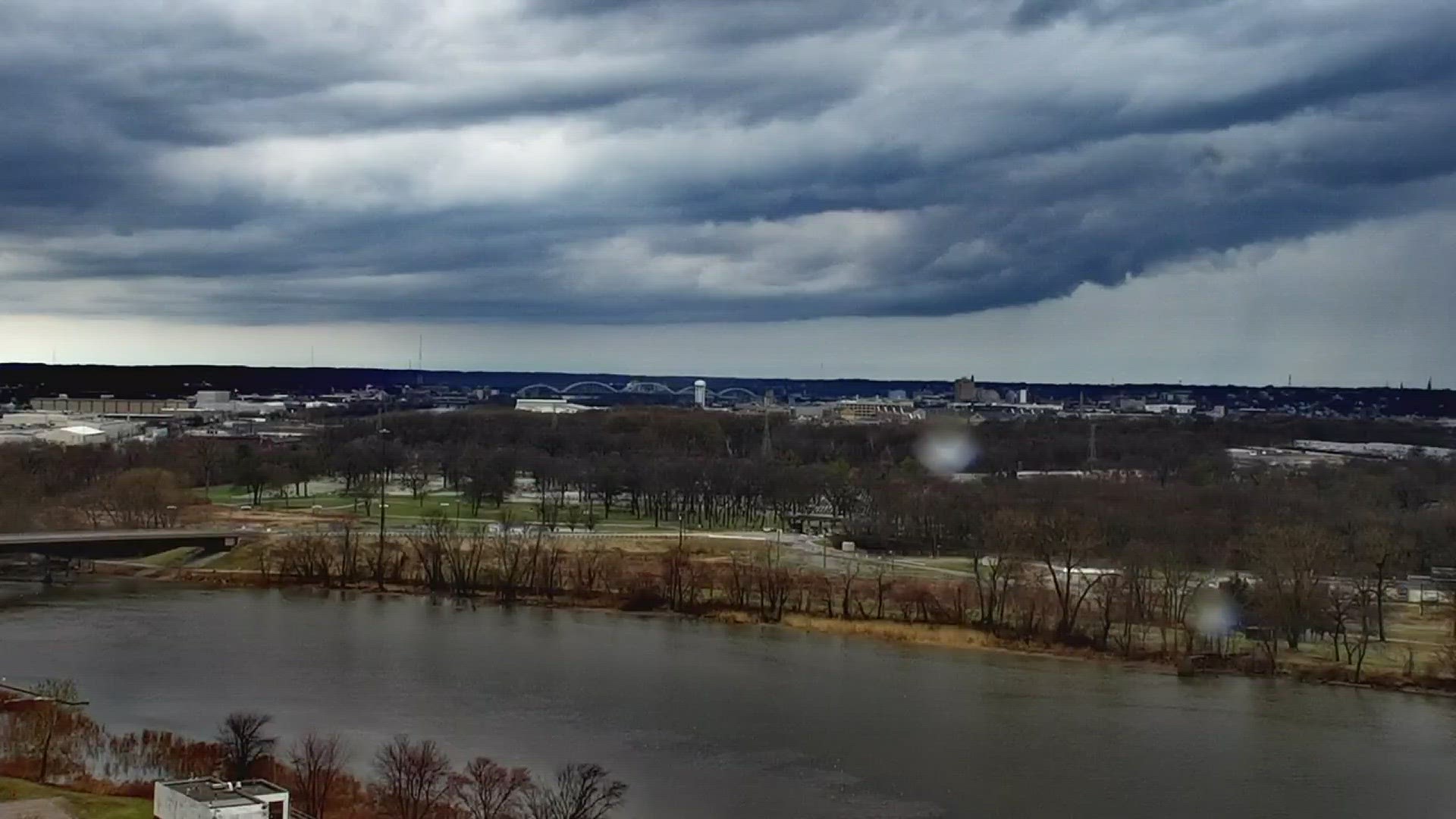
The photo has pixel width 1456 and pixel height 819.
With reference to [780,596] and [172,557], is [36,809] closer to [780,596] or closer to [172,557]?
[780,596]

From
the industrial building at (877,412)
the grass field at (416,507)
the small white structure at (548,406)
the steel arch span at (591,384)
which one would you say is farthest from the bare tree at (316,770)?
the steel arch span at (591,384)

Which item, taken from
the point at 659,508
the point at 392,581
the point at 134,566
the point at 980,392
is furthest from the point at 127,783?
the point at 980,392

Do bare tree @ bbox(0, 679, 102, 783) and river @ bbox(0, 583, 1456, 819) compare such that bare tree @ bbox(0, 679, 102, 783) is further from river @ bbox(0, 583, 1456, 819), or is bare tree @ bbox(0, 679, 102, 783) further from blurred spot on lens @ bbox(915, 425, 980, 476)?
blurred spot on lens @ bbox(915, 425, 980, 476)

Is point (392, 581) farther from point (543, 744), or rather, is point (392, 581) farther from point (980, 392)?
point (980, 392)

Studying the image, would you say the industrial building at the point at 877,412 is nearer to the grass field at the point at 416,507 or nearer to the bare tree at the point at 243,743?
the grass field at the point at 416,507

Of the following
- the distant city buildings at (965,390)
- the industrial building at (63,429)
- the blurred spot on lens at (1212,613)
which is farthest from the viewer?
the distant city buildings at (965,390)

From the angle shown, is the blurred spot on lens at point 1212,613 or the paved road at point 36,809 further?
the blurred spot on lens at point 1212,613
